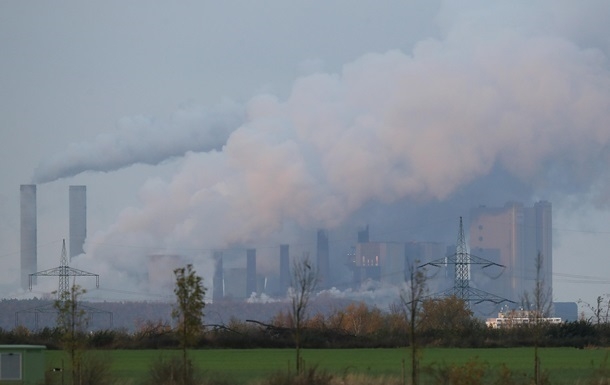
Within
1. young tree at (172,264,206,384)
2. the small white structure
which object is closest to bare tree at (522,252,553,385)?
the small white structure

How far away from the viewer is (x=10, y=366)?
1347 inches

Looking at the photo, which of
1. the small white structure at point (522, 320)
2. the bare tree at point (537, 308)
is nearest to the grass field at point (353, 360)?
the bare tree at point (537, 308)

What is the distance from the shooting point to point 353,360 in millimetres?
46000

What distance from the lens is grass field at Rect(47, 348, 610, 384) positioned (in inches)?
1475

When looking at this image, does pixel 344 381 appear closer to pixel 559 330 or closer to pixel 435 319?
pixel 559 330

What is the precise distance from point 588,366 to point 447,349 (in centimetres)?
1449

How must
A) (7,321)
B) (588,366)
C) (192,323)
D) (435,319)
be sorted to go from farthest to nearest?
(7,321) → (435,319) → (588,366) → (192,323)

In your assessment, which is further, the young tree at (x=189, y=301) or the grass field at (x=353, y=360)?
the grass field at (x=353, y=360)

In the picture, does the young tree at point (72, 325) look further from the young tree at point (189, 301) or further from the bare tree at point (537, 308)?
the bare tree at point (537, 308)

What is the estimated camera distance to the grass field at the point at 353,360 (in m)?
37.5

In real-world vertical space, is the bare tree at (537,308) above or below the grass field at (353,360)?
above

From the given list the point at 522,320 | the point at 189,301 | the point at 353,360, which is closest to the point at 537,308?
the point at 189,301

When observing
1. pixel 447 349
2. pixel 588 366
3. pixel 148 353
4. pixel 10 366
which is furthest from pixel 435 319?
pixel 10 366

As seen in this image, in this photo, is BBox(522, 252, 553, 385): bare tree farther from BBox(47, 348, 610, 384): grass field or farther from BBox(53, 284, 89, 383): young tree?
BBox(53, 284, 89, 383): young tree
